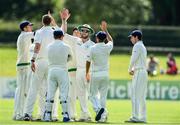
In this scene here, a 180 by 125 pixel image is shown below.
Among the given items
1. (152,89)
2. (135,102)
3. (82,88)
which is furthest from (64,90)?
(152,89)

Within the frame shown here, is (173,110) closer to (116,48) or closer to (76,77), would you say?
(76,77)

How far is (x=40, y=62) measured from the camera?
2216 cm

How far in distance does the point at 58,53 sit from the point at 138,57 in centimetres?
257

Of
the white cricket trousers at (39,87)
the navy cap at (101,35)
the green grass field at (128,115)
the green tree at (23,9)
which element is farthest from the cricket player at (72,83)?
the green tree at (23,9)

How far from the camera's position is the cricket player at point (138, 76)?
22797mm

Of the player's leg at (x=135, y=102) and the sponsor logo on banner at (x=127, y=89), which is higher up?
the sponsor logo on banner at (x=127, y=89)

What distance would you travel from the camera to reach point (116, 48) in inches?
2110

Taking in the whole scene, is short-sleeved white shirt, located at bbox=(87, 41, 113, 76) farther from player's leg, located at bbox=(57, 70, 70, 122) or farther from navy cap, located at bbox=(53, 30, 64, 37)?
navy cap, located at bbox=(53, 30, 64, 37)

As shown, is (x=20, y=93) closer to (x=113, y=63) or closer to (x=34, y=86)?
(x=34, y=86)

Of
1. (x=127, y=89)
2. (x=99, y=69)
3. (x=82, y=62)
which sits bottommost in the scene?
(x=99, y=69)

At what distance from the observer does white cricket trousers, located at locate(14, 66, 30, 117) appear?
22.8 metres

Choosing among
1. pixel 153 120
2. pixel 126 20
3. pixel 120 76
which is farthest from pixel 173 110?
pixel 126 20

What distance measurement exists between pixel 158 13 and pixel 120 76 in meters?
19.1

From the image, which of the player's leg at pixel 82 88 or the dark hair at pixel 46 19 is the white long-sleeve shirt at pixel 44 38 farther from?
the player's leg at pixel 82 88
